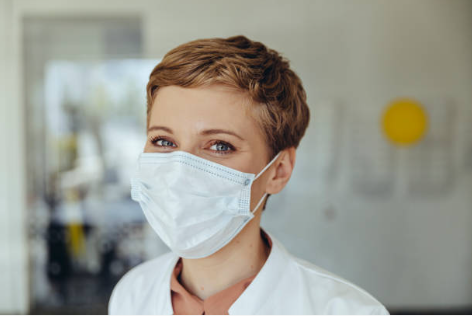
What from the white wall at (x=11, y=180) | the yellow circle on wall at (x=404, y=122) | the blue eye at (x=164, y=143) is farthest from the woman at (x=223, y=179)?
the white wall at (x=11, y=180)

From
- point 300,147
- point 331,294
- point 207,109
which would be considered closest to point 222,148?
point 207,109

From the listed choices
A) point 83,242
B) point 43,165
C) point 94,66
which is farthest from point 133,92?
point 83,242

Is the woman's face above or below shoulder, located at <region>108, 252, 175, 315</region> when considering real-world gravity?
above

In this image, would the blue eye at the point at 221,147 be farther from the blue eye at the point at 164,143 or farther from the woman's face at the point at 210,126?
the blue eye at the point at 164,143

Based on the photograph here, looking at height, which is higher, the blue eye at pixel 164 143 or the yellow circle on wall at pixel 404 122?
the blue eye at pixel 164 143

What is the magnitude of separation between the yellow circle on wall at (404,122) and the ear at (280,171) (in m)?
2.18

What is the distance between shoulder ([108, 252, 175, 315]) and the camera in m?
1.25

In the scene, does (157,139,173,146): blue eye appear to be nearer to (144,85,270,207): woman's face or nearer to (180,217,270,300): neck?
(144,85,270,207): woman's face

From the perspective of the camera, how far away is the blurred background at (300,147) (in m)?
3.33

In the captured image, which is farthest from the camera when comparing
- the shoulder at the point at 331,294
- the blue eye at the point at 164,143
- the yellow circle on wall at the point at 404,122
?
the yellow circle on wall at the point at 404,122

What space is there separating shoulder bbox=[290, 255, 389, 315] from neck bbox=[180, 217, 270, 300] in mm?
126

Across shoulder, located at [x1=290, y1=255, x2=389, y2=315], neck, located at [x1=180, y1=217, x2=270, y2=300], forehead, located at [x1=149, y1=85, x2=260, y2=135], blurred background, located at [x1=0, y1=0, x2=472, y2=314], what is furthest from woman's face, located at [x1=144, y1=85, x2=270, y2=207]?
Result: blurred background, located at [x1=0, y1=0, x2=472, y2=314]

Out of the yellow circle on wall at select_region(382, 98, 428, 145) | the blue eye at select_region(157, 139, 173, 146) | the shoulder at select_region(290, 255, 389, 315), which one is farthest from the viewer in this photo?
the yellow circle on wall at select_region(382, 98, 428, 145)

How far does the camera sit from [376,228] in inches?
135
